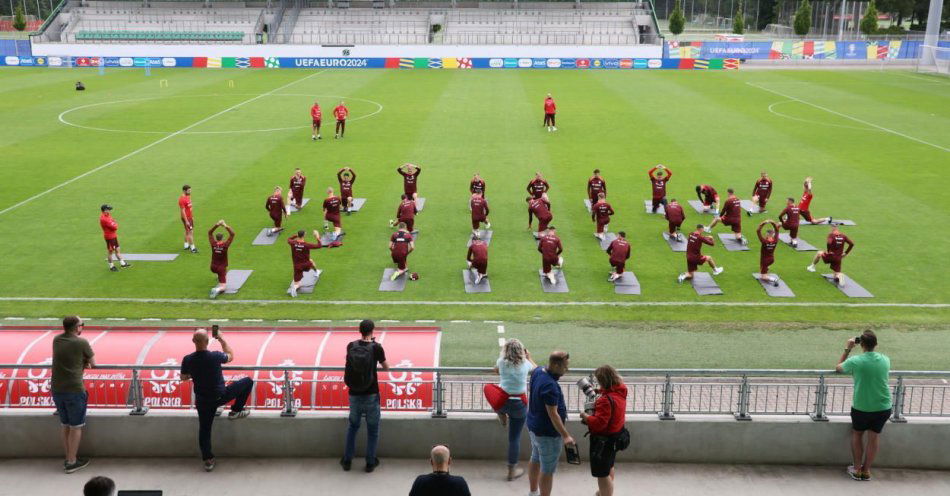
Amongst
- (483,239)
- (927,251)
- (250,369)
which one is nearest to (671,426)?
(250,369)

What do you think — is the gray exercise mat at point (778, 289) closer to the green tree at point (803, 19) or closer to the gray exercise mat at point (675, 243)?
the gray exercise mat at point (675, 243)

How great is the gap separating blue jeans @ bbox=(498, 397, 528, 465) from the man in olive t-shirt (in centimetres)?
501

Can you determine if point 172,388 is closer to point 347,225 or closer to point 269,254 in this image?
point 269,254

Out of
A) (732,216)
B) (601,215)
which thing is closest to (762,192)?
(732,216)

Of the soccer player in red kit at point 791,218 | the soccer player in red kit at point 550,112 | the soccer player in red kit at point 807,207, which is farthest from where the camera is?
the soccer player in red kit at point 550,112

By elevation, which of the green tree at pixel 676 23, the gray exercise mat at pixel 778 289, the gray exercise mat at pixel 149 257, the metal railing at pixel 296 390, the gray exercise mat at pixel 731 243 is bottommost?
the gray exercise mat at pixel 778 289

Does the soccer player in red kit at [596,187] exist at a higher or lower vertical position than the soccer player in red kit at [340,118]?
lower

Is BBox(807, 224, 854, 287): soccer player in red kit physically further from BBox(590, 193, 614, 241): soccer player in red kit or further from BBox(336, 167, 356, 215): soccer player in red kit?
BBox(336, 167, 356, 215): soccer player in red kit

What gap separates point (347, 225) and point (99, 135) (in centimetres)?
1980

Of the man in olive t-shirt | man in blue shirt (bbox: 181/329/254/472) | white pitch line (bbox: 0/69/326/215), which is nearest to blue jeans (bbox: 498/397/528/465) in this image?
man in blue shirt (bbox: 181/329/254/472)

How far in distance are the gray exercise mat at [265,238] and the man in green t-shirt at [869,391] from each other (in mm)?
15923

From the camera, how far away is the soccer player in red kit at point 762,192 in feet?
81.5

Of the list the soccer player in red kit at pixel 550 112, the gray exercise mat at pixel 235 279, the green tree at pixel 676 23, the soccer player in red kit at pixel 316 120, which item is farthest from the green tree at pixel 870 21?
the gray exercise mat at pixel 235 279

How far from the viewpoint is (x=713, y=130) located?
39.0 meters
